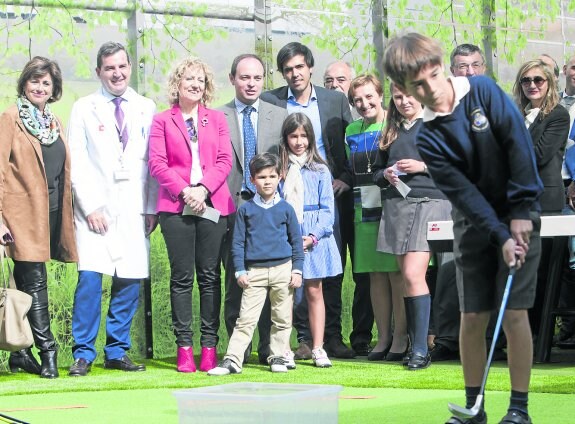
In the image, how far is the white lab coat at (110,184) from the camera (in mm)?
6641

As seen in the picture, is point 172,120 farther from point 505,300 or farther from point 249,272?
point 505,300

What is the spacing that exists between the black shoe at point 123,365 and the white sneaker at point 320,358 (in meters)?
0.99

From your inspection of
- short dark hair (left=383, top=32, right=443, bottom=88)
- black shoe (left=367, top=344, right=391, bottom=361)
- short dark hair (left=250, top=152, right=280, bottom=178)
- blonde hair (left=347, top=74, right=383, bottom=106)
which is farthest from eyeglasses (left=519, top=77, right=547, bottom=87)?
short dark hair (left=383, top=32, right=443, bottom=88)

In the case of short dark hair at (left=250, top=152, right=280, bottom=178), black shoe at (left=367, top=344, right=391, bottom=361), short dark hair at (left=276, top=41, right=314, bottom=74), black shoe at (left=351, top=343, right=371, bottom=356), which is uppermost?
short dark hair at (left=276, top=41, right=314, bottom=74)

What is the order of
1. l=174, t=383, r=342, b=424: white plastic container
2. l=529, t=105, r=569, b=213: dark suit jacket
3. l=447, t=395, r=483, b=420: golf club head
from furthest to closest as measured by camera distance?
1. l=529, t=105, r=569, b=213: dark suit jacket
2. l=447, t=395, r=483, b=420: golf club head
3. l=174, t=383, r=342, b=424: white plastic container

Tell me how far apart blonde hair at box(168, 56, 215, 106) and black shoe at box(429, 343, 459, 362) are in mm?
1970

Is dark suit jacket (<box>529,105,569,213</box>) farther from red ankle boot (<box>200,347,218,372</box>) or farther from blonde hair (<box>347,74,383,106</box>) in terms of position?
red ankle boot (<box>200,347,218,372</box>)

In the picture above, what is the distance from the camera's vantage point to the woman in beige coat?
21.0 ft

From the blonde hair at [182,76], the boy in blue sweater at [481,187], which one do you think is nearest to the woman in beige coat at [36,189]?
the blonde hair at [182,76]

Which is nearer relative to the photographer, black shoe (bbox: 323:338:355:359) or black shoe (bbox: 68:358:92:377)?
black shoe (bbox: 68:358:92:377)

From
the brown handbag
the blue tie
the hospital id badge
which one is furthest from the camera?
the blue tie

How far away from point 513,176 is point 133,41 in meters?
4.19

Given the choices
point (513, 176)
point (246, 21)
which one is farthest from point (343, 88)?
point (513, 176)

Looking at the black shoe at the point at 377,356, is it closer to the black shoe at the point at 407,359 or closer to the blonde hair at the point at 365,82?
the black shoe at the point at 407,359
